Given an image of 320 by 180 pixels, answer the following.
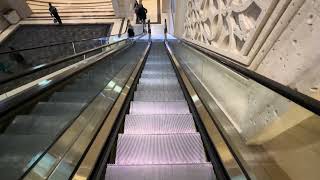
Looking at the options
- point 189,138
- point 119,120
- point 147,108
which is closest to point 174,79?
point 147,108

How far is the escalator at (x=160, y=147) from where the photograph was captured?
2020mm

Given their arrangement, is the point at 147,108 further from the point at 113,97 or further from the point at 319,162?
the point at 319,162

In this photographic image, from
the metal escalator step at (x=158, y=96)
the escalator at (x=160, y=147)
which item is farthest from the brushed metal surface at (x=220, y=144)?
the metal escalator step at (x=158, y=96)

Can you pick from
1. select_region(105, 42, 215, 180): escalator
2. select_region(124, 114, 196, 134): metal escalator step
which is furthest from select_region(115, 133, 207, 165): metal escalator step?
select_region(124, 114, 196, 134): metal escalator step

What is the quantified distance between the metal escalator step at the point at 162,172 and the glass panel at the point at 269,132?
0.29 m

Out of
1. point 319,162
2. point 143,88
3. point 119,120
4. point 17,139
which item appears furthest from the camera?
point 143,88

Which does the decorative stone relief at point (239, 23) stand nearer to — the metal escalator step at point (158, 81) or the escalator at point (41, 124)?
the metal escalator step at point (158, 81)

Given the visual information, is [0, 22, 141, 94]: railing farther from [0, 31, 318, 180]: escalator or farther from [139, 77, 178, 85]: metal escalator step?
[139, 77, 178, 85]: metal escalator step

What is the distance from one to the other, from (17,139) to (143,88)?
2.85 m

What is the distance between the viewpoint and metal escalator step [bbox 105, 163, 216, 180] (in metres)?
1.98

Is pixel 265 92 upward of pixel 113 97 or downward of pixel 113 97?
upward

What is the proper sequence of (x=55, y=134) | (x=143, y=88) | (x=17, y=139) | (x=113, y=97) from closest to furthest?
(x=17, y=139)
(x=55, y=134)
(x=113, y=97)
(x=143, y=88)

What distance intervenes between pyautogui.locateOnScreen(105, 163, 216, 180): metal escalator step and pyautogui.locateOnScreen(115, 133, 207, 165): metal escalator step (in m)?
0.17

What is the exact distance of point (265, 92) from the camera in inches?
78.4
